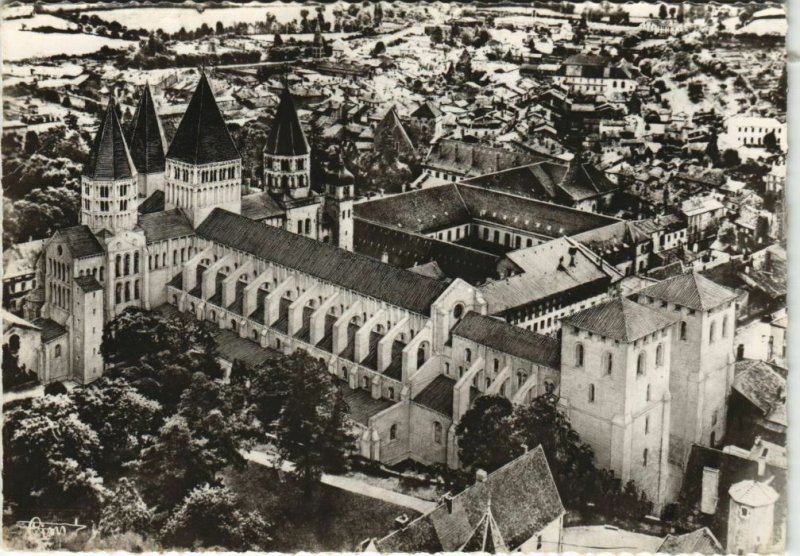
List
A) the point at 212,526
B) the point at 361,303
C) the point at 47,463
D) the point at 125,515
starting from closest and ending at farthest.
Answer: the point at 125,515 < the point at 212,526 < the point at 47,463 < the point at 361,303

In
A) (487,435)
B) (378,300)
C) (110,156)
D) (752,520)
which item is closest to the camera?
(752,520)

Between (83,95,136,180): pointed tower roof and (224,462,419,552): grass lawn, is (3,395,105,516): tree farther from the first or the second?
(83,95,136,180): pointed tower roof

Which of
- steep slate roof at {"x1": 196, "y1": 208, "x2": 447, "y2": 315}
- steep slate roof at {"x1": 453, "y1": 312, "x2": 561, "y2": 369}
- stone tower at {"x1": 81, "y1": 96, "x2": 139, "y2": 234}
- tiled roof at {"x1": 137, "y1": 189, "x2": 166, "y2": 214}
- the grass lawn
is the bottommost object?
the grass lawn

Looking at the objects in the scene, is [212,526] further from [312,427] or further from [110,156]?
[110,156]

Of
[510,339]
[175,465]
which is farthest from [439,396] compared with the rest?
[175,465]

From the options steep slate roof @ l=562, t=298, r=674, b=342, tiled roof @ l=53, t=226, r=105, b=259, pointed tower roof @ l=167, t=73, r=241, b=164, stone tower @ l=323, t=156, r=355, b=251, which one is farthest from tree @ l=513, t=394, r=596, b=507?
pointed tower roof @ l=167, t=73, r=241, b=164

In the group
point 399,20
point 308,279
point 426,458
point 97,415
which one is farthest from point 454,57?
point 97,415

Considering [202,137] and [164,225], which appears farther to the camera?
[164,225]
